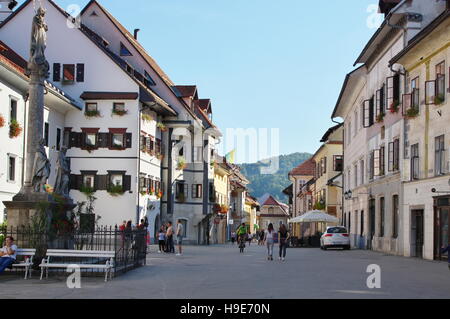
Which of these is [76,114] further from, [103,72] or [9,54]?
[9,54]

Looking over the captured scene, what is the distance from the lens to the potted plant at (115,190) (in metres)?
49.9

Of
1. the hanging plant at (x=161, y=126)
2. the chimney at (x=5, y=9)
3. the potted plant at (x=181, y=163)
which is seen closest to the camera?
the chimney at (x=5, y=9)

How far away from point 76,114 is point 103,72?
11.6 feet

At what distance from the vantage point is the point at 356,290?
1602cm

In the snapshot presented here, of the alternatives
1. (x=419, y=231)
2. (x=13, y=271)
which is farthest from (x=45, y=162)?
(x=419, y=231)

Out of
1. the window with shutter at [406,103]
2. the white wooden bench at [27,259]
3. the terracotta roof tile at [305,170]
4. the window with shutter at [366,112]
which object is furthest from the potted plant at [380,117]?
the terracotta roof tile at [305,170]

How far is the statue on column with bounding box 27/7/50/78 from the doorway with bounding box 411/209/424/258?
1814cm

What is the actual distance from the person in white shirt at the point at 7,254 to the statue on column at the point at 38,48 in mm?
5376

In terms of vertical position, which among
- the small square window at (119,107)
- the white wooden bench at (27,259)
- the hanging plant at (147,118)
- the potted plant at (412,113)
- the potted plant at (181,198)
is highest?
the small square window at (119,107)

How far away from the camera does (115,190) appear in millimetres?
49906

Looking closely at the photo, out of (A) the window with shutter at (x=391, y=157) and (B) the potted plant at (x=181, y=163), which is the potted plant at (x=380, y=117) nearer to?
(A) the window with shutter at (x=391, y=157)

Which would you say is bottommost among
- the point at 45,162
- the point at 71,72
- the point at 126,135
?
the point at 45,162

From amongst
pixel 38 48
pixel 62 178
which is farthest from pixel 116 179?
pixel 38 48

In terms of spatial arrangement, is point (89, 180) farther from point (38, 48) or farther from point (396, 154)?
point (38, 48)
